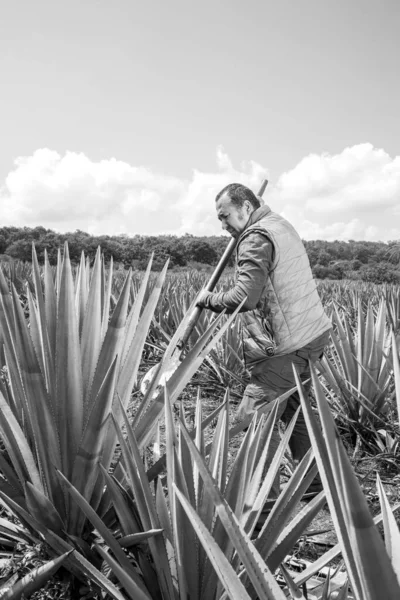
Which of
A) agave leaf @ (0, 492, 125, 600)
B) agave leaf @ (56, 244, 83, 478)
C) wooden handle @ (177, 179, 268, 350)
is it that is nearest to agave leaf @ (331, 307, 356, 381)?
wooden handle @ (177, 179, 268, 350)

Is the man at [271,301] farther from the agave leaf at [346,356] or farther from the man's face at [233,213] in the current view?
the agave leaf at [346,356]

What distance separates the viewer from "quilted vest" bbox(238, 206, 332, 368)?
2344 millimetres

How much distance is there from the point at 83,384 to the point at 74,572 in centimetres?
49

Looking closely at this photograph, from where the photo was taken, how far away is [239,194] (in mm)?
2473

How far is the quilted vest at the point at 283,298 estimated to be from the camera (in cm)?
234

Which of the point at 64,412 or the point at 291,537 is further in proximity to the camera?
the point at 64,412

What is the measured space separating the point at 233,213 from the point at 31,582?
183 centimetres

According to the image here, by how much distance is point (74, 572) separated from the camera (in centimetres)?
125

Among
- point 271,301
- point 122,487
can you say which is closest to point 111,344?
point 122,487

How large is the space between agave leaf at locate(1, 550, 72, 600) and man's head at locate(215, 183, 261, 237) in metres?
1.77

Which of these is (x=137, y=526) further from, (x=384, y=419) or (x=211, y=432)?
(x=384, y=419)

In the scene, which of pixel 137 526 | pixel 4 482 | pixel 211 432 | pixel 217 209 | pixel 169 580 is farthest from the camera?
pixel 211 432

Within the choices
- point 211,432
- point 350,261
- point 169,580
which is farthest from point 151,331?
point 350,261

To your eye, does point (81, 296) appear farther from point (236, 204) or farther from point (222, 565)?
point (222, 565)
